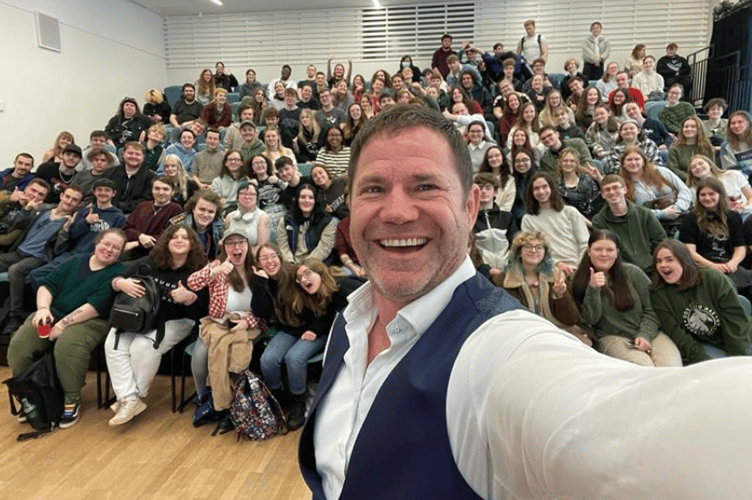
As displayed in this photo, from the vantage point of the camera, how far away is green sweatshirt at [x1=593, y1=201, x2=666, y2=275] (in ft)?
10.6

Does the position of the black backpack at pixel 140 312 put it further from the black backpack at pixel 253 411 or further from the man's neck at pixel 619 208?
the man's neck at pixel 619 208

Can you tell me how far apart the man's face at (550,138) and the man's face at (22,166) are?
16.7 feet

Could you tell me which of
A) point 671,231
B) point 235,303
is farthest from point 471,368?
point 671,231

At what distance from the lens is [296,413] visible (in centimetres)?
270

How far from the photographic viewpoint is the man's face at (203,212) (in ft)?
11.6

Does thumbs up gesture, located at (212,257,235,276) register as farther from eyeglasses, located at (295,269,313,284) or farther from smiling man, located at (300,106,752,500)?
smiling man, located at (300,106,752,500)

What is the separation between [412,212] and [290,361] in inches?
86.1

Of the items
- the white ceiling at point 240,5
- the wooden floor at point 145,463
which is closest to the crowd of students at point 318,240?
the wooden floor at point 145,463

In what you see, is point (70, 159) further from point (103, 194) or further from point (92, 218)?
point (92, 218)

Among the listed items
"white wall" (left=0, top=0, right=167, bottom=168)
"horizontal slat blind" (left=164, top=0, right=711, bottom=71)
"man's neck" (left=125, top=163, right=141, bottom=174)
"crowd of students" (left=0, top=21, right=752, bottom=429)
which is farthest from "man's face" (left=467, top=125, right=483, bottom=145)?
"white wall" (left=0, top=0, right=167, bottom=168)

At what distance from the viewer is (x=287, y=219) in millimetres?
3916

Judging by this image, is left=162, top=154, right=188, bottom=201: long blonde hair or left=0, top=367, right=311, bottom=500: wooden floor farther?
left=162, top=154, right=188, bottom=201: long blonde hair

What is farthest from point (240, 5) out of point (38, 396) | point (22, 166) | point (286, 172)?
point (38, 396)

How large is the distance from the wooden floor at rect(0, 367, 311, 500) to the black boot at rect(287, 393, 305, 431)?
0.05m
